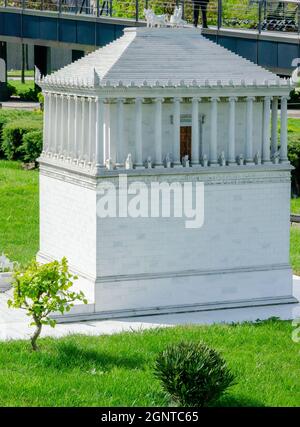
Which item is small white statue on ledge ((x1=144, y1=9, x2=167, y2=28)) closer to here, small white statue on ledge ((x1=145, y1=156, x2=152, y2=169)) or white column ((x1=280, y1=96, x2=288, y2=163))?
white column ((x1=280, y1=96, x2=288, y2=163))

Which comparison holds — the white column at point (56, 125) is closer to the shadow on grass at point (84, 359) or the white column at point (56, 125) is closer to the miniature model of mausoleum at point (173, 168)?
the miniature model of mausoleum at point (173, 168)

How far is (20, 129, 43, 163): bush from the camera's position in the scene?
156ft

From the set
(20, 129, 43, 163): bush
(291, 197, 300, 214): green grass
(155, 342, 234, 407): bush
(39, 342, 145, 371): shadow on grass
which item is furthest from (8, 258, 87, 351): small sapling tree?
(20, 129, 43, 163): bush

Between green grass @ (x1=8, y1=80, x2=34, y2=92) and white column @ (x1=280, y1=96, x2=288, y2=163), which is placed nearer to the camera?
white column @ (x1=280, y1=96, x2=288, y2=163)

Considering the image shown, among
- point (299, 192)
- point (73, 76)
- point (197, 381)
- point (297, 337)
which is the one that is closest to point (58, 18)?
point (299, 192)

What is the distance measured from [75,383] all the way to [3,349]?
8.62 ft

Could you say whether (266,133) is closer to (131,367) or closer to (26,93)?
(131,367)

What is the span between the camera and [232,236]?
28.6 m

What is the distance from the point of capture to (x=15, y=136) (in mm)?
49562

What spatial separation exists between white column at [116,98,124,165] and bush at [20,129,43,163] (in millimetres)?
19796

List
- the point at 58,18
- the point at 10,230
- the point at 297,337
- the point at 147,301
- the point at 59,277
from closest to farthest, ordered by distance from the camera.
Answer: the point at 59,277, the point at 297,337, the point at 147,301, the point at 10,230, the point at 58,18

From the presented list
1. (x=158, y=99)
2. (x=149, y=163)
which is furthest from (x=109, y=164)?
(x=158, y=99)

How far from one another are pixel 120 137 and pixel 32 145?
820 inches

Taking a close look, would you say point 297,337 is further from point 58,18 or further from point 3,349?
point 58,18
